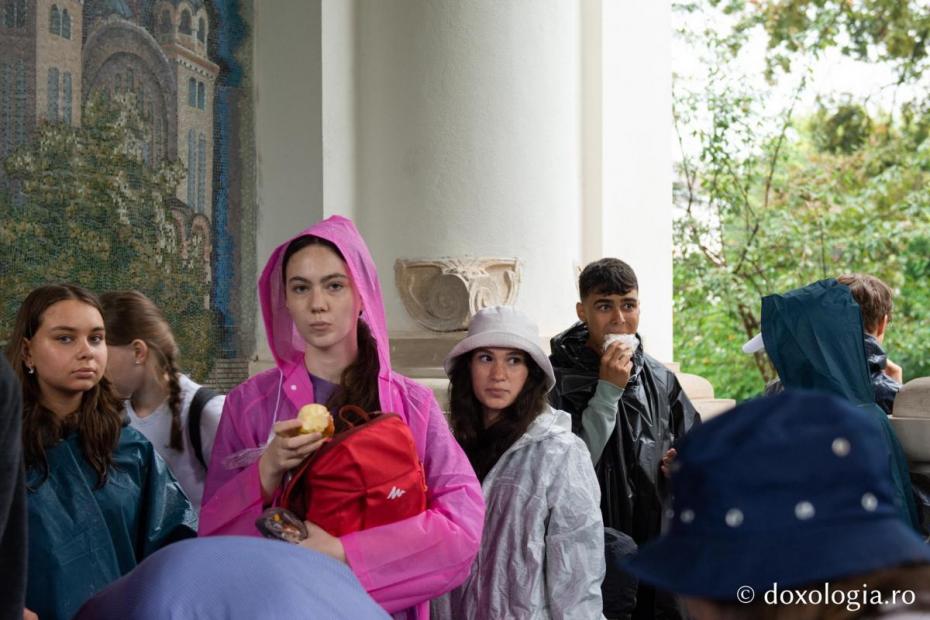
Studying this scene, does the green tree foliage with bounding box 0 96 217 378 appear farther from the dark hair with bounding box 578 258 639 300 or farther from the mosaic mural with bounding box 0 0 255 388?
the dark hair with bounding box 578 258 639 300

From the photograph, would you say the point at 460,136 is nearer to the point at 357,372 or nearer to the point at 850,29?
the point at 357,372

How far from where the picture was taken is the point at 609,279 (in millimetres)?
4590

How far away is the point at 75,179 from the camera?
5.02 m

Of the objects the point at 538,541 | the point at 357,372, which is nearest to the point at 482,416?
the point at 538,541

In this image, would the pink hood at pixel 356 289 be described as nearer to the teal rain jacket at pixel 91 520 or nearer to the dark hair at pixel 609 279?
the teal rain jacket at pixel 91 520

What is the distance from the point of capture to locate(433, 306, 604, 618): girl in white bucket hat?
3447mm

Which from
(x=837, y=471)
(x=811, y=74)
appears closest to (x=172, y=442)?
(x=837, y=471)

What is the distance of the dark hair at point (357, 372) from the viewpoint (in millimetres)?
3148

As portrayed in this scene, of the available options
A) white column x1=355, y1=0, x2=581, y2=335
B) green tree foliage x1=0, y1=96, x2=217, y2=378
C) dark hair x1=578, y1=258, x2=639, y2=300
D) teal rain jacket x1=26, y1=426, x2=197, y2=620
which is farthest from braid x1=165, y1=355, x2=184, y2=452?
white column x1=355, y1=0, x2=581, y2=335

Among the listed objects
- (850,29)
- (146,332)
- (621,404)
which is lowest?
(621,404)

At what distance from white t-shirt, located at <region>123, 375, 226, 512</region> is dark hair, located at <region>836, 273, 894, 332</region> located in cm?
241

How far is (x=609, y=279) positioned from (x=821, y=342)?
0.76m

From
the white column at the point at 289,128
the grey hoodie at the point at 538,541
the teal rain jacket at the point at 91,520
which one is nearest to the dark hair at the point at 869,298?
the grey hoodie at the point at 538,541

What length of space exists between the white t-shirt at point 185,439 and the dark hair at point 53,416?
1.52ft
